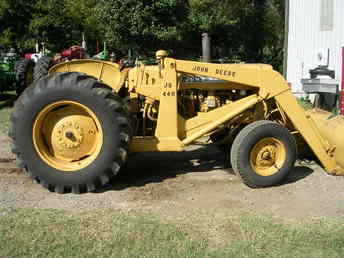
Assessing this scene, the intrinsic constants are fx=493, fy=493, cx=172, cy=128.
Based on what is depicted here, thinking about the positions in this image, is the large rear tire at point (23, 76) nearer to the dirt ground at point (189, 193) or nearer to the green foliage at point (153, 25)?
the dirt ground at point (189, 193)

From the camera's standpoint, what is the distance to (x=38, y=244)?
13.8ft

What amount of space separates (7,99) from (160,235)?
11998 mm

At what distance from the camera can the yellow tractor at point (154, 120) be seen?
17.8 feet

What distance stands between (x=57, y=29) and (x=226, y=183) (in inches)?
901

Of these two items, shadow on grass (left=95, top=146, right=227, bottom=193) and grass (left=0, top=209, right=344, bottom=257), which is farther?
shadow on grass (left=95, top=146, right=227, bottom=193)

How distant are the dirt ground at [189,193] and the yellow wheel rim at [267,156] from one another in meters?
0.24

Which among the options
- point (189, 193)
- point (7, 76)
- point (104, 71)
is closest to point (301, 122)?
point (189, 193)

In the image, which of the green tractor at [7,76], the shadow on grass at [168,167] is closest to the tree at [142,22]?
the green tractor at [7,76]

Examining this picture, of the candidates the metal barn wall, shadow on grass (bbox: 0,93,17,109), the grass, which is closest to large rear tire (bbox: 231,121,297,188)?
the grass

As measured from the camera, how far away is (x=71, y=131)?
5.57m

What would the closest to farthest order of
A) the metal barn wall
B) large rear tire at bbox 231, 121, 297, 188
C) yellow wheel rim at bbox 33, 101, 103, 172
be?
yellow wheel rim at bbox 33, 101, 103, 172
large rear tire at bbox 231, 121, 297, 188
the metal barn wall

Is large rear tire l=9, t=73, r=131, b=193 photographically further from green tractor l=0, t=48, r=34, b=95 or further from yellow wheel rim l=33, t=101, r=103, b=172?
green tractor l=0, t=48, r=34, b=95

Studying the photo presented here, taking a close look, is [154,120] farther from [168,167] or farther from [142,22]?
[142,22]

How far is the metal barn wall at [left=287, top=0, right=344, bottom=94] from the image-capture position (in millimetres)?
12234
